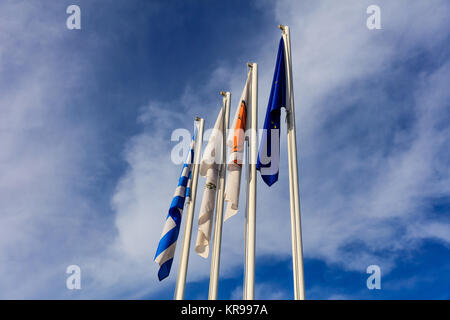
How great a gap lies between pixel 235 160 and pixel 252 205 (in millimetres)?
1758

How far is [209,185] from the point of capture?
39.6 ft

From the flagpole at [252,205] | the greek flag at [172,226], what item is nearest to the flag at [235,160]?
the flagpole at [252,205]

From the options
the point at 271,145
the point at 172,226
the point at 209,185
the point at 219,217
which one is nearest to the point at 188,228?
the point at 172,226

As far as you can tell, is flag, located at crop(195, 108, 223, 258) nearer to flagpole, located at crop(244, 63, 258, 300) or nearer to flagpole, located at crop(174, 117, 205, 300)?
flagpole, located at crop(174, 117, 205, 300)

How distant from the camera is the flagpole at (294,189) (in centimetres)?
872

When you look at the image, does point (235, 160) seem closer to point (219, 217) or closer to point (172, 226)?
point (219, 217)

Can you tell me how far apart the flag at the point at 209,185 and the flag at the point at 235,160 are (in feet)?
3.08

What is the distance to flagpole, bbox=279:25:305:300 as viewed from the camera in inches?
343

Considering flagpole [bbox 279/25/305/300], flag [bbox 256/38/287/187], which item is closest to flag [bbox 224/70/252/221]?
flag [bbox 256/38/287/187]
